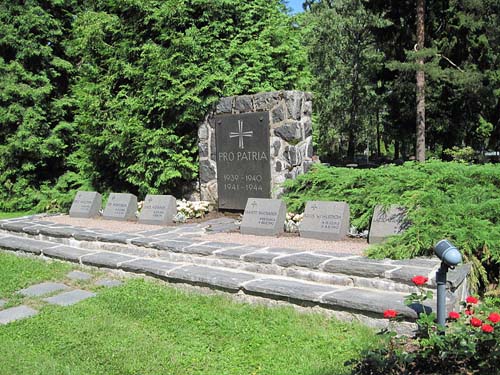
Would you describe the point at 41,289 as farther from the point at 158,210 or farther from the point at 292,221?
the point at 292,221

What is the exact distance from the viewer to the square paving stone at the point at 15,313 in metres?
4.27

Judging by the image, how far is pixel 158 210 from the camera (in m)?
7.81

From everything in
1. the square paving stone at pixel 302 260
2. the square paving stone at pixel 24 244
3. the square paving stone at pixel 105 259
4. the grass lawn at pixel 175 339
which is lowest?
the grass lawn at pixel 175 339

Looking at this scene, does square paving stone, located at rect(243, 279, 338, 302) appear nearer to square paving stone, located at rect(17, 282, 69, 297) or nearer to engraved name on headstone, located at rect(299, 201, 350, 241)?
engraved name on headstone, located at rect(299, 201, 350, 241)

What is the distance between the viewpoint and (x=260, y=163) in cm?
757

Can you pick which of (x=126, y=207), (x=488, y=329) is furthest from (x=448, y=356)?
(x=126, y=207)

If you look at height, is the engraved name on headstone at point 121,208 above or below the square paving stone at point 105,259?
above

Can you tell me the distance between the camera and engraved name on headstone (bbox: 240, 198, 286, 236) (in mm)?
6438

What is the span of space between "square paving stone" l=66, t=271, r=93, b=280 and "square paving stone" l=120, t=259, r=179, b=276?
1.37 feet

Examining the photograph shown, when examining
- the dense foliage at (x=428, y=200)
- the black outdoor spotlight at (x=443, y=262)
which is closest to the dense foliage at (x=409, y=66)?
the dense foliage at (x=428, y=200)

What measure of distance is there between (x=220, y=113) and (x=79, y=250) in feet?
10.8

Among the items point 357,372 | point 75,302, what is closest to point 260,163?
point 75,302

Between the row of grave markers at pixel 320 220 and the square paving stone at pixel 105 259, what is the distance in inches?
66.6

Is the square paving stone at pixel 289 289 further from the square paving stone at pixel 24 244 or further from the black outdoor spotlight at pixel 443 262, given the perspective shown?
the square paving stone at pixel 24 244
